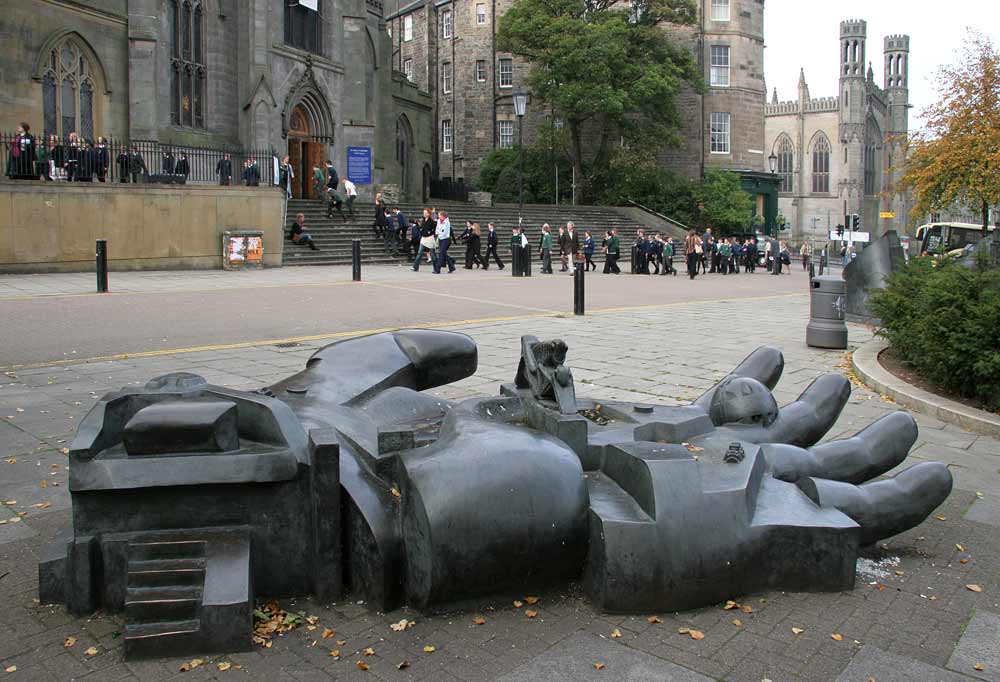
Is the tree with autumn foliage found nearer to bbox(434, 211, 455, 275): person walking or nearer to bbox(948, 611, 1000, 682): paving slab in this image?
bbox(434, 211, 455, 275): person walking

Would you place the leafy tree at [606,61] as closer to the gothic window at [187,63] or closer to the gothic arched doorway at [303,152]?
the gothic arched doorway at [303,152]

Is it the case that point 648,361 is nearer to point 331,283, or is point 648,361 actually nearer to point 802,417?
point 802,417

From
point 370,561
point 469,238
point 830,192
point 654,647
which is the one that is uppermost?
point 830,192

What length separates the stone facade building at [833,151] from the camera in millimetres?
85938

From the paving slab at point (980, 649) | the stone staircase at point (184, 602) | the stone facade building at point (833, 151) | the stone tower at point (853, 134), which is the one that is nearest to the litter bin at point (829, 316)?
the paving slab at point (980, 649)

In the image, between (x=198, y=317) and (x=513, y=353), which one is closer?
(x=513, y=353)

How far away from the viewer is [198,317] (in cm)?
1288

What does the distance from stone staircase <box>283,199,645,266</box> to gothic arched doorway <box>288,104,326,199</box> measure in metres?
4.09

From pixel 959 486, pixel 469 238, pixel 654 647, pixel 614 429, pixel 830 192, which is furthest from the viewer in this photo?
pixel 830 192

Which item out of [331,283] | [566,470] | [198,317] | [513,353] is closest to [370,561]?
[566,470]

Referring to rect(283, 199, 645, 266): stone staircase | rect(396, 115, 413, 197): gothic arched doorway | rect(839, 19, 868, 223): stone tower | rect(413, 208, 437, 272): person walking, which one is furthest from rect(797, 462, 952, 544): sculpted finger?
rect(839, 19, 868, 223): stone tower

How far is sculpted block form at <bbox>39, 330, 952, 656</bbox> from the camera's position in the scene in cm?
277

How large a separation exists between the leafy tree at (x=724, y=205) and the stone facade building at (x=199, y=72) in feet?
59.3

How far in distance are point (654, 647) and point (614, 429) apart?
92 cm
